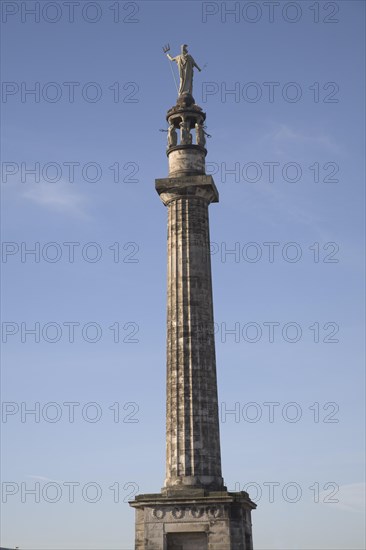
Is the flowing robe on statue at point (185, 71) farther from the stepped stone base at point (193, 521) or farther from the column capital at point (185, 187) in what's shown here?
the stepped stone base at point (193, 521)

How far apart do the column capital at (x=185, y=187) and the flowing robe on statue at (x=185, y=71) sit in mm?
5540

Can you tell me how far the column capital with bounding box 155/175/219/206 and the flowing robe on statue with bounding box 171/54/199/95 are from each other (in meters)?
5.54

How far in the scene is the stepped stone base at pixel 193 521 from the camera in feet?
104

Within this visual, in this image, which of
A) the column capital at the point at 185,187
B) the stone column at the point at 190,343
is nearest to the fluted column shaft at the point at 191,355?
the stone column at the point at 190,343

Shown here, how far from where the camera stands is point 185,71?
40312 millimetres

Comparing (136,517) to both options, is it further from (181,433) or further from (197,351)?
(197,351)

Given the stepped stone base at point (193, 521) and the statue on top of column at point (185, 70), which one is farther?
the statue on top of column at point (185, 70)

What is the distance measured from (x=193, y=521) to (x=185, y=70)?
22122 millimetres

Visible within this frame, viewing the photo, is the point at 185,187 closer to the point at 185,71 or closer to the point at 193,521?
the point at 185,71

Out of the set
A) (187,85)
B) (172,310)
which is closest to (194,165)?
(187,85)

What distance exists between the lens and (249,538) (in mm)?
33969

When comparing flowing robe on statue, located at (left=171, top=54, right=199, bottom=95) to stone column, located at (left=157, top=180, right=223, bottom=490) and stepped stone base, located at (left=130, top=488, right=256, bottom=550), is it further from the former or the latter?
stepped stone base, located at (left=130, top=488, right=256, bottom=550)

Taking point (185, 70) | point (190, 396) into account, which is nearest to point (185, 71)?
point (185, 70)

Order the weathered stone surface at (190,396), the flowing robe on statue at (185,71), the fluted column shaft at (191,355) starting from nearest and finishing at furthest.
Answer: the weathered stone surface at (190,396) → the fluted column shaft at (191,355) → the flowing robe on statue at (185,71)
